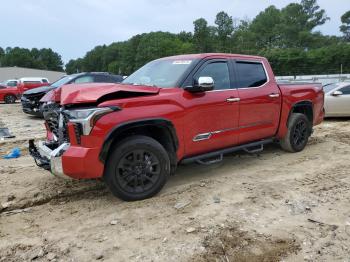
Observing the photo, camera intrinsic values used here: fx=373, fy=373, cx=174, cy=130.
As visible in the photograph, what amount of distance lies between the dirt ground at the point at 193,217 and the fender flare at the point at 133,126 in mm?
698

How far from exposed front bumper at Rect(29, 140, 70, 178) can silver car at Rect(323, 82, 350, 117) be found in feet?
32.2

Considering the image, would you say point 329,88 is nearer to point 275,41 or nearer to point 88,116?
point 88,116

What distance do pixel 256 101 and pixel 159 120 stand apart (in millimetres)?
1964

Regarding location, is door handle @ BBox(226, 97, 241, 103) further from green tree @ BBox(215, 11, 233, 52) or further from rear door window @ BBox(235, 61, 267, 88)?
green tree @ BBox(215, 11, 233, 52)

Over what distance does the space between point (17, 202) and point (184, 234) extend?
2.33 meters

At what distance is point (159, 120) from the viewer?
461 cm

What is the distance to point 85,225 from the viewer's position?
4.07 m

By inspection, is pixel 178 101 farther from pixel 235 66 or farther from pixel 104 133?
pixel 235 66

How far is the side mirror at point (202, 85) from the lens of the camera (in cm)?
480

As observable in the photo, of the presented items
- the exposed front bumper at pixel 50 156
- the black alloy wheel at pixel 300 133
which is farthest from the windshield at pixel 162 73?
the black alloy wheel at pixel 300 133

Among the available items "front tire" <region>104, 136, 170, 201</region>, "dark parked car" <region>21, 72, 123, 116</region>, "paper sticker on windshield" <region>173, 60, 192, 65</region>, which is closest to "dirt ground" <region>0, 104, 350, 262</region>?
"front tire" <region>104, 136, 170, 201</region>

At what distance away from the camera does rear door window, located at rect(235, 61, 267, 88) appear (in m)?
5.80

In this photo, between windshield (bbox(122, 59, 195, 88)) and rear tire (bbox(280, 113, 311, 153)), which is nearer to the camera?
windshield (bbox(122, 59, 195, 88))

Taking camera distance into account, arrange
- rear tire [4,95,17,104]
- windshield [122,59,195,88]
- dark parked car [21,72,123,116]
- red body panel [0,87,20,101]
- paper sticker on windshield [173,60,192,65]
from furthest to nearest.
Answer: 1. rear tire [4,95,17,104]
2. red body panel [0,87,20,101]
3. dark parked car [21,72,123,116]
4. paper sticker on windshield [173,60,192,65]
5. windshield [122,59,195,88]
